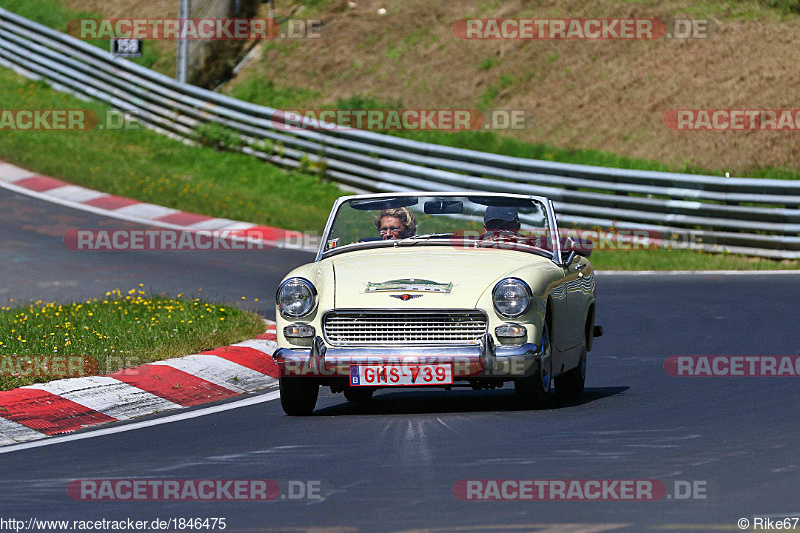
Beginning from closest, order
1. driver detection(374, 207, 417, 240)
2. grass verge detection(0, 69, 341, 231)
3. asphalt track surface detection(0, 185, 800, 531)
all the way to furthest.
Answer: asphalt track surface detection(0, 185, 800, 531), driver detection(374, 207, 417, 240), grass verge detection(0, 69, 341, 231)

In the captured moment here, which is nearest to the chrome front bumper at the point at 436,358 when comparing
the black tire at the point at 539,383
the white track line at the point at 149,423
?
the black tire at the point at 539,383

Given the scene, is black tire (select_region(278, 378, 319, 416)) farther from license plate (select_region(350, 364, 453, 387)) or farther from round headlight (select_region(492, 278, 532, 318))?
round headlight (select_region(492, 278, 532, 318))

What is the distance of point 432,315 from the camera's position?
8.89m

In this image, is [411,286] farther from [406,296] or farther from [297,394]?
[297,394]

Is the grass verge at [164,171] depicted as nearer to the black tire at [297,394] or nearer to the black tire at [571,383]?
the black tire at [571,383]

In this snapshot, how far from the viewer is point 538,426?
853 cm

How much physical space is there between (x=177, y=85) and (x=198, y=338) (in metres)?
16.6

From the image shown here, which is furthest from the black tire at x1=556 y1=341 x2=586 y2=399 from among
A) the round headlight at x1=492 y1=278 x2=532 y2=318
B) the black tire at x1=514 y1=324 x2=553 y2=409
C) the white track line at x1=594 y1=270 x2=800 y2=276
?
the white track line at x1=594 y1=270 x2=800 y2=276

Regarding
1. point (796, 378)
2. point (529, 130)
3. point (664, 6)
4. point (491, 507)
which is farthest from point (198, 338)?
point (664, 6)

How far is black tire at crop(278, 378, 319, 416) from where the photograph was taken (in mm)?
9273

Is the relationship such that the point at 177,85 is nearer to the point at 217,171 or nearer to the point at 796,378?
the point at 217,171

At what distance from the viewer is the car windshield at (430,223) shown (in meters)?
9.99

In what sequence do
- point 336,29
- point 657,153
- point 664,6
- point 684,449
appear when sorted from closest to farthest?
point 684,449 < point 657,153 < point 664,6 < point 336,29

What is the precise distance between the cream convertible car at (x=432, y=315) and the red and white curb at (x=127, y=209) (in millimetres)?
10645
